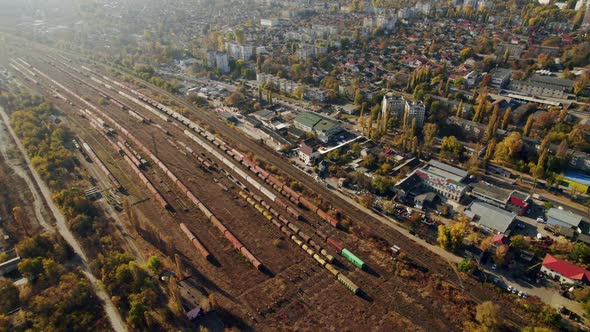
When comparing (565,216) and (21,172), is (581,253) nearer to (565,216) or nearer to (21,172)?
(565,216)

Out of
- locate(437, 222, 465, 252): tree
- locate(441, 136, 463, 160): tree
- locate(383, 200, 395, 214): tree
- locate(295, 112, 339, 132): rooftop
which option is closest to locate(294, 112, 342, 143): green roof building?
locate(295, 112, 339, 132): rooftop

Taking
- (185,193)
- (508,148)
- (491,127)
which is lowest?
(185,193)

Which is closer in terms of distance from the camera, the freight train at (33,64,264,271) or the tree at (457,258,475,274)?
the tree at (457,258,475,274)

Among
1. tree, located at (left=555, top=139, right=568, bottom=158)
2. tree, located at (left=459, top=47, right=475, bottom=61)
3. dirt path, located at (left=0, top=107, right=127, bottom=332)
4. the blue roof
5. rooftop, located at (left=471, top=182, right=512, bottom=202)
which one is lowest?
dirt path, located at (left=0, top=107, right=127, bottom=332)

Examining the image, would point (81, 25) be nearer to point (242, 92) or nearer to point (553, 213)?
point (242, 92)

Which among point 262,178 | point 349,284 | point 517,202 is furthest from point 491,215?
point 262,178

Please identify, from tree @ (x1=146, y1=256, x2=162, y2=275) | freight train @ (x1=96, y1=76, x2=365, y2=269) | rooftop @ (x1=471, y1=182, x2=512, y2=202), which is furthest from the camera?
rooftop @ (x1=471, y1=182, x2=512, y2=202)

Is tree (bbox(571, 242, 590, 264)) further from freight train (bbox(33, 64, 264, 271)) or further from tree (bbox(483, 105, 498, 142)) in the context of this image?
freight train (bbox(33, 64, 264, 271))
